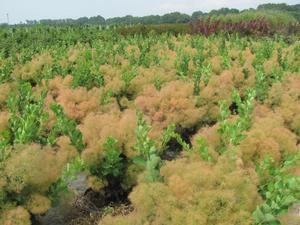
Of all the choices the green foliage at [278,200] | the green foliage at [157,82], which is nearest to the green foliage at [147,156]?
the green foliage at [278,200]

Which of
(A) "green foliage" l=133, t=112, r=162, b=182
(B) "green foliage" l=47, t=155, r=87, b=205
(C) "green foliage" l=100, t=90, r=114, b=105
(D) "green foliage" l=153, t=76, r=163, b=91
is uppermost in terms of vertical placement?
(A) "green foliage" l=133, t=112, r=162, b=182

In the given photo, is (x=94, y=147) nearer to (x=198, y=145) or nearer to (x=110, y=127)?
(x=110, y=127)

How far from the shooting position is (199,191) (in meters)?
3.22

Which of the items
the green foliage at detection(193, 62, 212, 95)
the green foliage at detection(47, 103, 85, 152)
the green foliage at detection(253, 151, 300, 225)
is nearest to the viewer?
the green foliage at detection(253, 151, 300, 225)

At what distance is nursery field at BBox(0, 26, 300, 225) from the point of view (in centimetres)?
326

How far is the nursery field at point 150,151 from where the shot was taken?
3258 millimetres

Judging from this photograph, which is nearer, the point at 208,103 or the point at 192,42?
the point at 208,103

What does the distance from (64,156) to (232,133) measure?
58.3 inches

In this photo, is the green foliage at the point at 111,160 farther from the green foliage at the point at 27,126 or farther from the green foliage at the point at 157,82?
the green foliage at the point at 157,82

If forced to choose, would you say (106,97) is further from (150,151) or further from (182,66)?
(150,151)

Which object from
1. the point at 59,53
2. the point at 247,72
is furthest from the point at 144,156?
the point at 59,53

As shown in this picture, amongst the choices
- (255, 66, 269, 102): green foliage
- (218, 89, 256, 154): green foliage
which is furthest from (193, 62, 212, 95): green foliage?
(218, 89, 256, 154): green foliage

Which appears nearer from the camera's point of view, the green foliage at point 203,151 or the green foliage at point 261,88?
the green foliage at point 203,151

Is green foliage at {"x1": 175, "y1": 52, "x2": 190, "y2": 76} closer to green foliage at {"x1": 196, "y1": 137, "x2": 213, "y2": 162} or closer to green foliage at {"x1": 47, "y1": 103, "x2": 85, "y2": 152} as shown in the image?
green foliage at {"x1": 47, "y1": 103, "x2": 85, "y2": 152}
